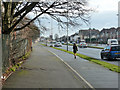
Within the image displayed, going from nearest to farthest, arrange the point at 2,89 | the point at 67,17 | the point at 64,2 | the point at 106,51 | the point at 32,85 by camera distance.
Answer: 1. the point at 2,89
2. the point at 32,85
3. the point at 64,2
4. the point at 67,17
5. the point at 106,51

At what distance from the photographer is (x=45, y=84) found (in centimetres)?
786

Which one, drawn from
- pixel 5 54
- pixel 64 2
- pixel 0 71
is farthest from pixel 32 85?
pixel 64 2

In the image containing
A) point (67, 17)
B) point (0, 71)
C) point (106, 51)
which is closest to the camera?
point (0, 71)

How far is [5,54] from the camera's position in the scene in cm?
1084

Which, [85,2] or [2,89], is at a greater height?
[85,2]

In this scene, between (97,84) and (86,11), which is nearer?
(97,84)

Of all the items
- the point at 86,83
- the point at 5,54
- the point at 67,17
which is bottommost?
the point at 86,83

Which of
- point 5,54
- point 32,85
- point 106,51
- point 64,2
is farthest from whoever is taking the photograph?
point 106,51

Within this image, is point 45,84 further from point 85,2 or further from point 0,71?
point 85,2

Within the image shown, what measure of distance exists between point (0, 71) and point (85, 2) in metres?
6.87

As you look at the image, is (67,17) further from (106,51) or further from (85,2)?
(106,51)

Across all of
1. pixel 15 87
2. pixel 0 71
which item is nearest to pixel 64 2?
pixel 0 71

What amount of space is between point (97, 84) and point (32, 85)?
2.45 meters

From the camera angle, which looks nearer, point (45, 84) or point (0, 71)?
point (45, 84)
